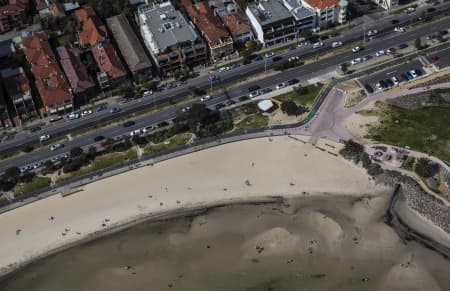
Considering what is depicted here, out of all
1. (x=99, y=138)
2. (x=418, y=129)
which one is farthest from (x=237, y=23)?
(x=418, y=129)

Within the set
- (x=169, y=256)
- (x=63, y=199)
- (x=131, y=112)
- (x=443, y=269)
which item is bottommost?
(x=443, y=269)

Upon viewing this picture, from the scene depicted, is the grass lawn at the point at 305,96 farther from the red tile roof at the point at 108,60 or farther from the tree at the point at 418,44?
the red tile roof at the point at 108,60

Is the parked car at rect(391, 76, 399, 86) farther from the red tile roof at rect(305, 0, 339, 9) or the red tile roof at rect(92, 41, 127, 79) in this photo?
the red tile roof at rect(92, 41, 127, 79)

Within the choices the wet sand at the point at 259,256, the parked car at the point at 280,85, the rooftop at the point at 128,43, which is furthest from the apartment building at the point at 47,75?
the parked car at the point at 280,85

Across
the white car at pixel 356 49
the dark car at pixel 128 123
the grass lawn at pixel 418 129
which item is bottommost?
the grass lawn at pixel 418 129

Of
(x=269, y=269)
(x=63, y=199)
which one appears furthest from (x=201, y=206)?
(x=63, y=199)

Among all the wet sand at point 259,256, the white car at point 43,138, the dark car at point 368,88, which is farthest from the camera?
the dark car at point 368,88

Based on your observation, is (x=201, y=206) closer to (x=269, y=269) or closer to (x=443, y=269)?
(x=269, y=269)

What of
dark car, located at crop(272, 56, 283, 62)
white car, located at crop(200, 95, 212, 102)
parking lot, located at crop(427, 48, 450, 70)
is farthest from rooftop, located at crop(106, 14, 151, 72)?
parking lot, located at crop(427, 48, 450, 70)
